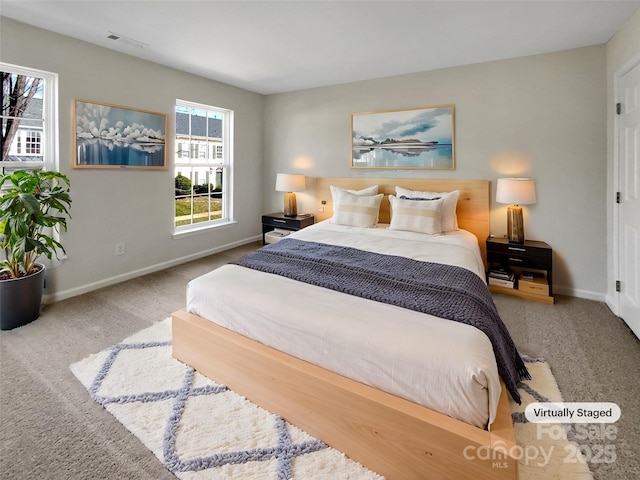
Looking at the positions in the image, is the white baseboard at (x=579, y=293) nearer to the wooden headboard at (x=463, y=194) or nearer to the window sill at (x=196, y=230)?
the wooden headboard at (x=463, y=194)

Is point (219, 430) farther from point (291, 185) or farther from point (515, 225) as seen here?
point (291, 185)

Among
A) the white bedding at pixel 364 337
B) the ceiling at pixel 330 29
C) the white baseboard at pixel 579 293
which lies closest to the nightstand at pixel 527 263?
the white baseboard at pixel 579 293

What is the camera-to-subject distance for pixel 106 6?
2.48m

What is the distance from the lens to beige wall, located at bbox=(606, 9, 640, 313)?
2.58 meters

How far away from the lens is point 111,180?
349cm

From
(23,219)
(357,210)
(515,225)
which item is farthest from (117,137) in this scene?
(515,225)

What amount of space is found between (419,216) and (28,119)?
3.72 meters

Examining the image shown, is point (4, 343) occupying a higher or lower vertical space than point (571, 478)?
higher

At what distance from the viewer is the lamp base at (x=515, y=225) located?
3367mm

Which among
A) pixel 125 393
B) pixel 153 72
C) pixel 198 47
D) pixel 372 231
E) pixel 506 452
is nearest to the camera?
pixel 506 452

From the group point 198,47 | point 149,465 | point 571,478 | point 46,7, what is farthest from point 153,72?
point 571,478

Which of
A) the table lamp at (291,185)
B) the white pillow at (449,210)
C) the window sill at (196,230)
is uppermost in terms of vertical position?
the table lamp at (291,185)

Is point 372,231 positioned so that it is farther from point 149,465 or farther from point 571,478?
point 149,465

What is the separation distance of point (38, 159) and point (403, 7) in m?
3.38
